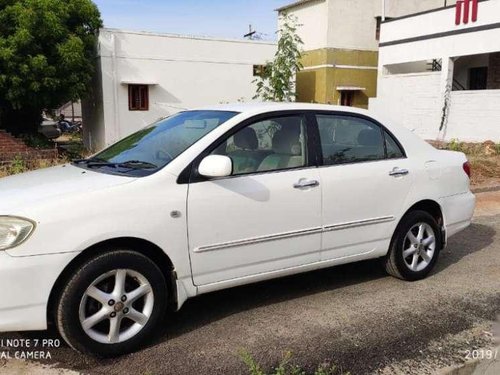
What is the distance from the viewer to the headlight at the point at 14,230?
297cm

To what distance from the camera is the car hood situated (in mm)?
3137

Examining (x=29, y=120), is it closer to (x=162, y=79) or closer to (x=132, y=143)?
(x=162, y=79)

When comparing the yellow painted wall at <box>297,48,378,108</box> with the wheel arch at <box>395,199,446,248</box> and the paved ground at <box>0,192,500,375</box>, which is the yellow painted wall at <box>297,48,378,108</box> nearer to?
the wheel arch at <box>395,199,446,248</box>

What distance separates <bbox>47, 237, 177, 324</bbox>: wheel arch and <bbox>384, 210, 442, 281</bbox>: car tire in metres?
2.16

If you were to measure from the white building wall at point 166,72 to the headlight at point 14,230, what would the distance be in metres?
16.8

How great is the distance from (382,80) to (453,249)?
16.9 metres

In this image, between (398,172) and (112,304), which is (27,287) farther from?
(398,172)

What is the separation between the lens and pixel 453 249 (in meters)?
6.08

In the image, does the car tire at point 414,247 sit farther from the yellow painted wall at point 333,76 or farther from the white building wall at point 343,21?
the white building wall at point 343,21

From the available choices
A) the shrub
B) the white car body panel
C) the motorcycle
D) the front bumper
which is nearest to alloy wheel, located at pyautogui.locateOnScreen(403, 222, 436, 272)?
the white car body panel

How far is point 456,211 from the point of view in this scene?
5.14 metres

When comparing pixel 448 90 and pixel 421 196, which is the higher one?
pixel 448 90

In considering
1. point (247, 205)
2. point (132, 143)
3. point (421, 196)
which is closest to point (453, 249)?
point (421, 196)

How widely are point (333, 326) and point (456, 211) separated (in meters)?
2.09
